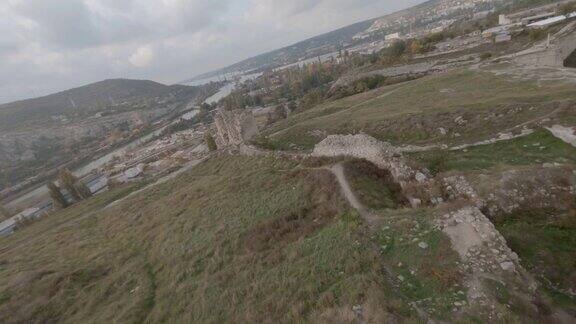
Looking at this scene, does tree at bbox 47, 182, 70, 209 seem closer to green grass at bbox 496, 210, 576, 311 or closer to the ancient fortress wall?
green grass at bbox 496, 210, 576, 311

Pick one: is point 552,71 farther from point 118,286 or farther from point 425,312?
point 118,286

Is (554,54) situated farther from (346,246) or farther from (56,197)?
(56,197)

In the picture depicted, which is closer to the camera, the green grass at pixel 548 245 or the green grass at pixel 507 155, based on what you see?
the green grass at pixel 548 245

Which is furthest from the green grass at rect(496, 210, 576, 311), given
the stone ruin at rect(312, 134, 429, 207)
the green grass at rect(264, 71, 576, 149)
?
the green grass at rect(264, 71, 576, 149)

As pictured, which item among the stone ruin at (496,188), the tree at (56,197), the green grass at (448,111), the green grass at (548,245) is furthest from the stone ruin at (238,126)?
the tree at (56,197)

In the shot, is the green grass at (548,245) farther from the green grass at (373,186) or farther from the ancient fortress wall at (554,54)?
the ancient fortress wall at (554,54)

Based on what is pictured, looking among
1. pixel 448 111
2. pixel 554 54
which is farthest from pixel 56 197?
pixel 554 54
